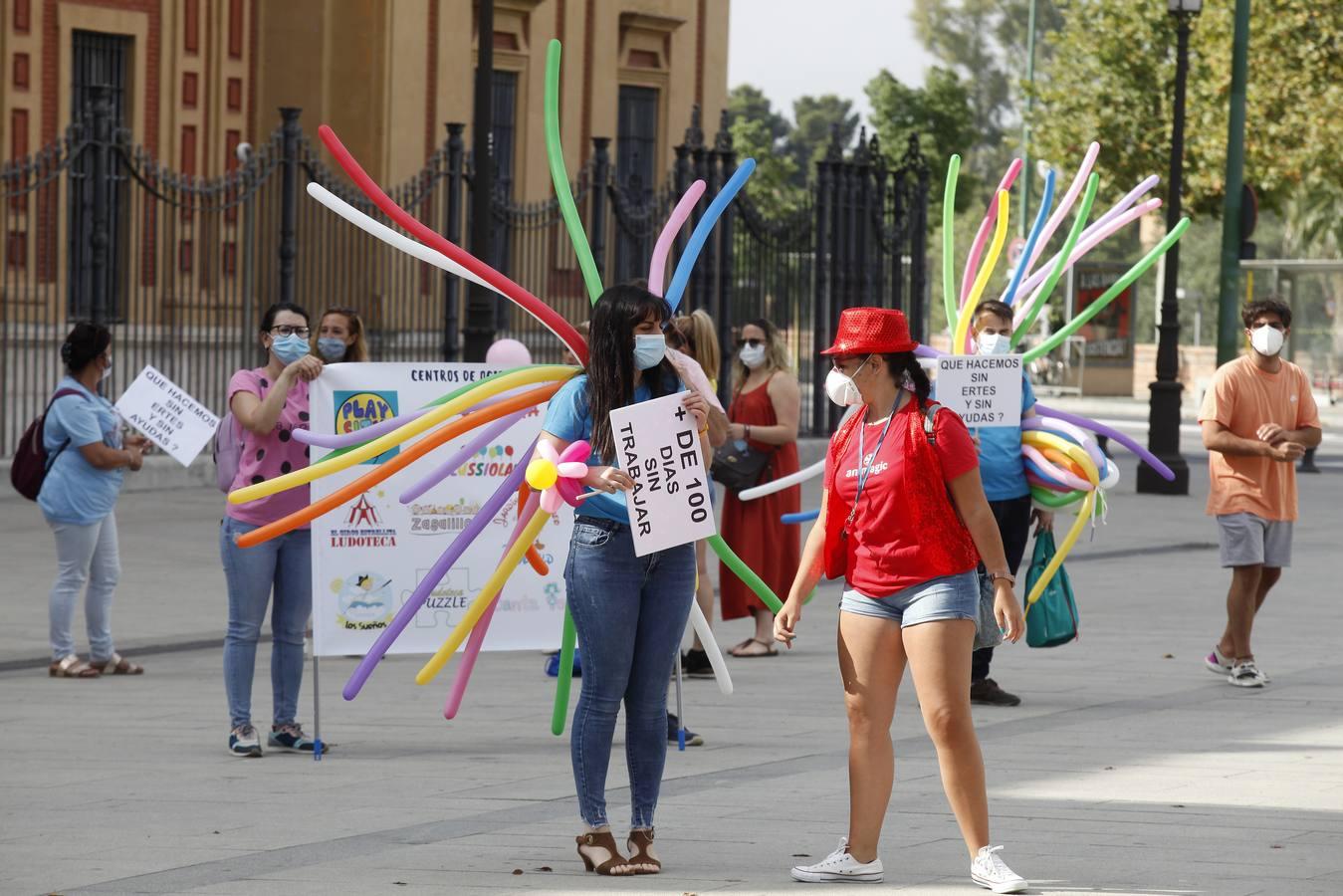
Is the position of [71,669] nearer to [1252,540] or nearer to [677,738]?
[677,738]

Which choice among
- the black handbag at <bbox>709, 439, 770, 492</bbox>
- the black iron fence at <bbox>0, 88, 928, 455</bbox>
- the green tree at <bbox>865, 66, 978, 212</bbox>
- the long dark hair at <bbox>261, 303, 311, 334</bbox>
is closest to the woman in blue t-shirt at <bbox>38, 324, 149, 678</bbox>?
the long dark hair at <bbox>261, 303, 311, 334</bbox>

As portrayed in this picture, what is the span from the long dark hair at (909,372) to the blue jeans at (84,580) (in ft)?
17.8

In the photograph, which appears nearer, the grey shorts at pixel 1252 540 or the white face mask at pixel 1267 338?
the white face mask at pixel 1267 338

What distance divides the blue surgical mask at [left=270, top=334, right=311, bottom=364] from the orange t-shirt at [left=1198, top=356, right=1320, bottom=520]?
4347 mm

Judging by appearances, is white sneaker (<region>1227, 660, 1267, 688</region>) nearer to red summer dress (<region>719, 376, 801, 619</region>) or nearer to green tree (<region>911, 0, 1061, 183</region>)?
red summer dress (<region>719, 376, 801, 619</region>)

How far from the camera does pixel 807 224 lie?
82.0 feet

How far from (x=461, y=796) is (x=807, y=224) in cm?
1767

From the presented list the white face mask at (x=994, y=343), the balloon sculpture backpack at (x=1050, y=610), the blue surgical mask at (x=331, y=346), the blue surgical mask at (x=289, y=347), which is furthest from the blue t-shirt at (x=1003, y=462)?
the blue surgical mask at (x=289, y=347)

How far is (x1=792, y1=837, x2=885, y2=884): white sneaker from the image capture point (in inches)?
254

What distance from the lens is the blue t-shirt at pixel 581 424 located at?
6758 mm

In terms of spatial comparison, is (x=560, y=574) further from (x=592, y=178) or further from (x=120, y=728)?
(x=592, y=178)

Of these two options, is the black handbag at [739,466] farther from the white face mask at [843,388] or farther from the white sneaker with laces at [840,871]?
the white sneaker with laces at [840,871]

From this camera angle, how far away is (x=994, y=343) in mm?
10266

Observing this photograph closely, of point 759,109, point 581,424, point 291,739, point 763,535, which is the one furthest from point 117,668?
point 759,109
